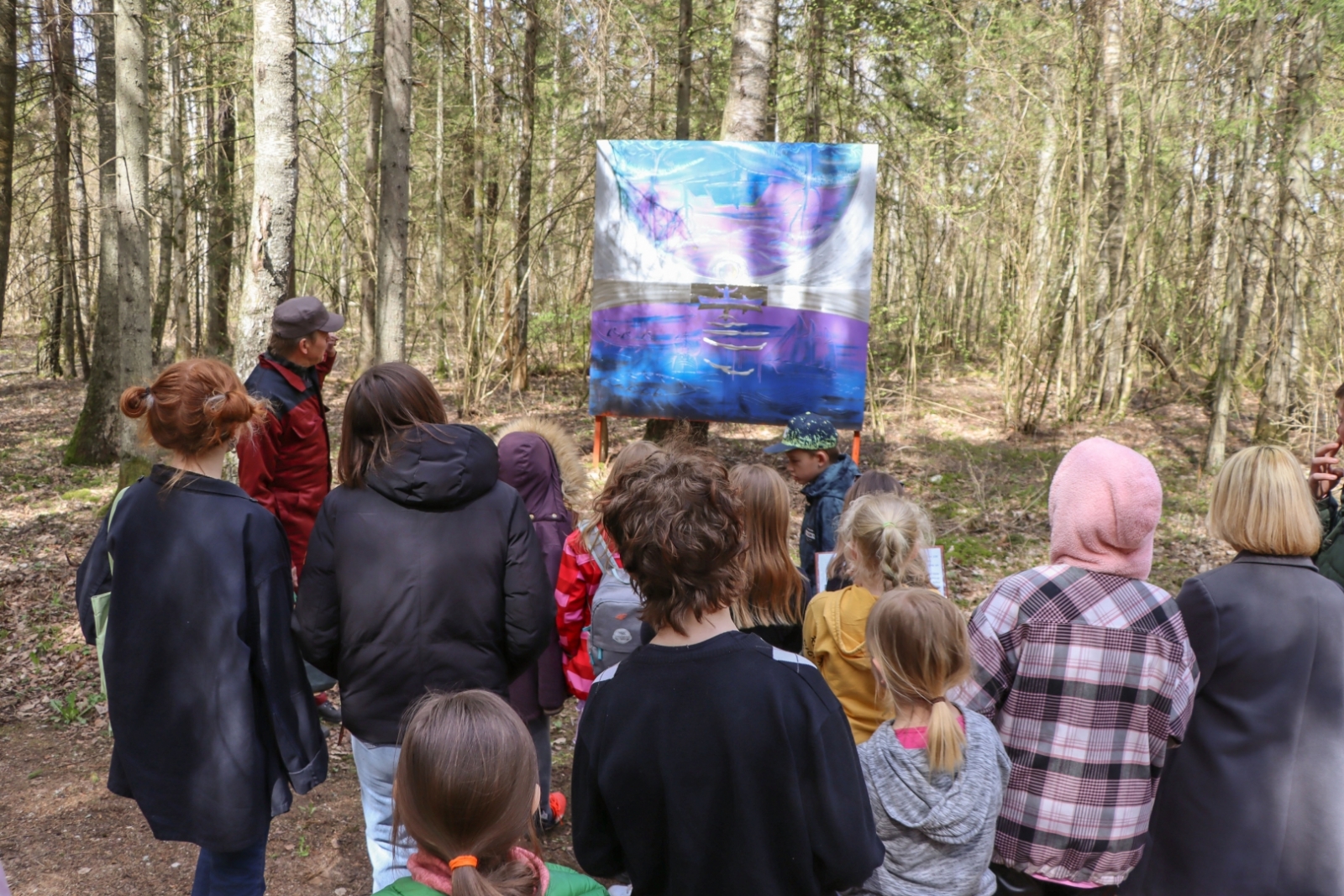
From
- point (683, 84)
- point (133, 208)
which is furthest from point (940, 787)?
point (683, 84)

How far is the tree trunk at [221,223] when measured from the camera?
12.2 meters

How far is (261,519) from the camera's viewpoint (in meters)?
2.38

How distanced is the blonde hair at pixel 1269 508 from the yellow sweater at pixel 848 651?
2.96ft

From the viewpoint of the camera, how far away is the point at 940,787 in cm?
203

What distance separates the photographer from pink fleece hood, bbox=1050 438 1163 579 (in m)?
2.13

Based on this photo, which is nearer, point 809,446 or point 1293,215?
point 809,446

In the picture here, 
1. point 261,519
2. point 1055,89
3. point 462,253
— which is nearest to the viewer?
point 261,519

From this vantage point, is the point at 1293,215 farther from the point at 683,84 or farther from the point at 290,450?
the point at 290,450

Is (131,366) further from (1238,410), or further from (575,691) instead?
(1238,410)

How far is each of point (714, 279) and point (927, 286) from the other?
260 inches

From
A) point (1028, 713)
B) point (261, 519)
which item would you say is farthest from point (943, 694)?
point (261, 519)

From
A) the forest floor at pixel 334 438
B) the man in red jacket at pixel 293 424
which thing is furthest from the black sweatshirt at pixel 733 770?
the man in red jacket at pixel 293 424

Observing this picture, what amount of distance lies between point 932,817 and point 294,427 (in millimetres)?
2984

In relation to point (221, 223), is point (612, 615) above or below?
below
